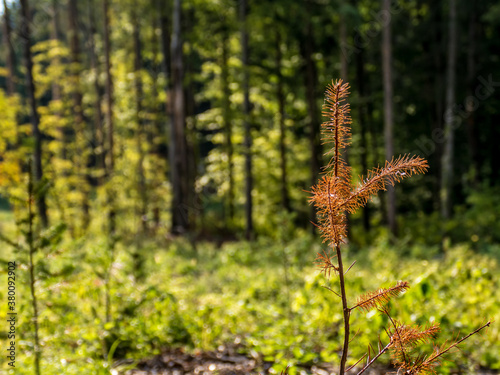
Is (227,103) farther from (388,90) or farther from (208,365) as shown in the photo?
(208,365)

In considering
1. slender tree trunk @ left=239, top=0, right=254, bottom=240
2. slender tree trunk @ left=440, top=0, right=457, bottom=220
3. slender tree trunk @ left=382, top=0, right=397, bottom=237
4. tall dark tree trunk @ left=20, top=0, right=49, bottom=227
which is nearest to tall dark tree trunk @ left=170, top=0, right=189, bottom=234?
slender tree trunk @ left=239, top=0, right=254, bottom=240

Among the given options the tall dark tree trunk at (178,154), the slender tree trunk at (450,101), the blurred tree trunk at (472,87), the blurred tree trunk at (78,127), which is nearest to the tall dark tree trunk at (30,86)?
the blurred tree trunk at (78,127)

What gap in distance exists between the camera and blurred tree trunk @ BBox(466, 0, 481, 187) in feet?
47.6

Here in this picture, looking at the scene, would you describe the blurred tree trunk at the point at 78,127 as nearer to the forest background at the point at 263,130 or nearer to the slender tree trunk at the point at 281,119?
the forest background at the point at 263,130

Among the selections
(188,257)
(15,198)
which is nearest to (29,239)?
(15,198)

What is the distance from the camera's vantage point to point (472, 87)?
583 inches

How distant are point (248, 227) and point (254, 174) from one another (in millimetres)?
3808

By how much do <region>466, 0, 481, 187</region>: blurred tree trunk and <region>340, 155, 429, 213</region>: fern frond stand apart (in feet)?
49.1

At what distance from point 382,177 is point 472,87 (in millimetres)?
15773

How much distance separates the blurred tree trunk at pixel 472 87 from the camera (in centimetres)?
1451

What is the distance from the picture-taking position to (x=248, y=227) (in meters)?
13.4

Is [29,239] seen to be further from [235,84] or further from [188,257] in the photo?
[235,84]

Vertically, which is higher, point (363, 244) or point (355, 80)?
point (355, 80)

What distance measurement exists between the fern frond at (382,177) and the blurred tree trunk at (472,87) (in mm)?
14955
